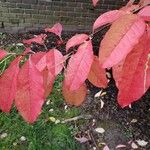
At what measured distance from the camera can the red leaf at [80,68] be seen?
0.80 meters

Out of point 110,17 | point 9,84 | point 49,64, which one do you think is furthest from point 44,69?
point 110,17

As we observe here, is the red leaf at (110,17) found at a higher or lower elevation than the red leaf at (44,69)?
higher

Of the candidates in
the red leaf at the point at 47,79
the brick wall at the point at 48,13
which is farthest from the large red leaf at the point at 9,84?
the brick wall at the point at 48,13

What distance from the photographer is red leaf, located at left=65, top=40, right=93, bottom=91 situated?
80 centimetres

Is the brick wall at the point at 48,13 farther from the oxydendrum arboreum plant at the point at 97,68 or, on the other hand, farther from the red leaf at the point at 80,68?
the red leaf at the point at 80,68

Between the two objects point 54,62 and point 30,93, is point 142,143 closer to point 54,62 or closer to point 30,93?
point 54,62

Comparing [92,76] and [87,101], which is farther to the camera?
[87,101]

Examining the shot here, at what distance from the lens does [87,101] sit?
3.45 m

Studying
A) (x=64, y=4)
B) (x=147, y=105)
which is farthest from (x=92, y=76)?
(x=64, y=4)

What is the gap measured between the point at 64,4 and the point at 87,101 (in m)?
1.58

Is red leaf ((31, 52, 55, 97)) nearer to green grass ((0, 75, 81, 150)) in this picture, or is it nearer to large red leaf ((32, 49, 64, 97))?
large red leaf ((32, 49, 64, 97))

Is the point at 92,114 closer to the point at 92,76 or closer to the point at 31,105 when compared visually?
the point at 92,76

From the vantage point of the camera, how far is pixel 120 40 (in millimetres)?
677

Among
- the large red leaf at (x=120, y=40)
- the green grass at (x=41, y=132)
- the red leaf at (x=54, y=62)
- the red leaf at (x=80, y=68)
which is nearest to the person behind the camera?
the large red leaf at (x=120, y=40)
